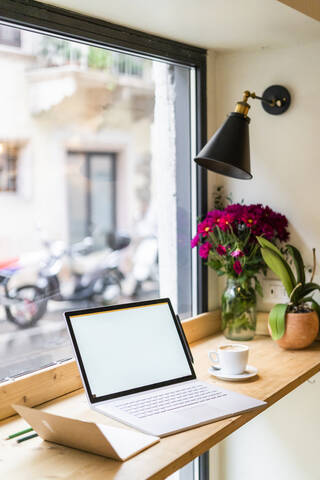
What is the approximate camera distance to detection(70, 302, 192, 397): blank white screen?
1.49 metres

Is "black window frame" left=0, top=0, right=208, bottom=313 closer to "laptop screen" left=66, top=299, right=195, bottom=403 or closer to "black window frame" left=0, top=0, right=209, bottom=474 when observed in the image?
"black window frame" left=0, top=0, right=209, bottom=474

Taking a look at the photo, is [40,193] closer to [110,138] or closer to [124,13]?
[110,138]

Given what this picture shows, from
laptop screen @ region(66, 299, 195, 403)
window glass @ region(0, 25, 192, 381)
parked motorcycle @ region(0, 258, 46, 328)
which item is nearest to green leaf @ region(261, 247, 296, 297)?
laptop screen @ region(66, 299, 195, 403)

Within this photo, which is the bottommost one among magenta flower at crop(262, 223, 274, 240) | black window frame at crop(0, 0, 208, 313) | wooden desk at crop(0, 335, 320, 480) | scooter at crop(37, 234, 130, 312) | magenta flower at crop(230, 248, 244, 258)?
scooter at crop(37, 234, 130, 312)

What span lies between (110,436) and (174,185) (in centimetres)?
116

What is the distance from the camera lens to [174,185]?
2.24 m

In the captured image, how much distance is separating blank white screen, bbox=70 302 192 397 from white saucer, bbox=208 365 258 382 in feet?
0.28

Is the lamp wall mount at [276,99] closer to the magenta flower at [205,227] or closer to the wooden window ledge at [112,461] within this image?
the magenta flower at [205,227]

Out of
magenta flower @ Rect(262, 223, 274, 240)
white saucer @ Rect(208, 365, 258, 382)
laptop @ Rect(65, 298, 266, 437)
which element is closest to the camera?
laptop @ Rect(65, 298, 266, 437)

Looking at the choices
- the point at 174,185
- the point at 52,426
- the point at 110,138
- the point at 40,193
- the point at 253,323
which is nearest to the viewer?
the point at 52,426

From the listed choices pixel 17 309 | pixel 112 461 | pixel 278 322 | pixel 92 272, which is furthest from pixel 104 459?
pixel 92 272

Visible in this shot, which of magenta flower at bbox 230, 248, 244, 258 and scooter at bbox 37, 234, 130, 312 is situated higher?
magenta flower at bbox 230, 248, 244, 258

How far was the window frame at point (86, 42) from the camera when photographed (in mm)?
1499

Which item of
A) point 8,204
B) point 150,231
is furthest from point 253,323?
point 150,231
